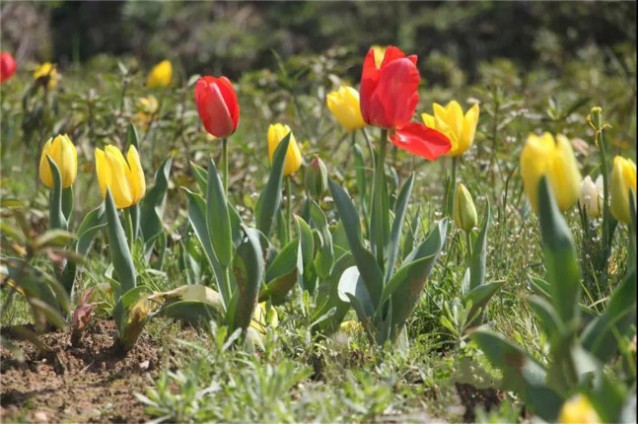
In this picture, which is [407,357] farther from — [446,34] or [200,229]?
[446,34]

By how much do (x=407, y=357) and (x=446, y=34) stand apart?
626cm

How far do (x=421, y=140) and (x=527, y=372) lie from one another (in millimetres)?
592

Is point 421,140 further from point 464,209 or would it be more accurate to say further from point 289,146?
Result: point 289,146

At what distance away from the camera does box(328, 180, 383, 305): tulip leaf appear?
7.93 ft

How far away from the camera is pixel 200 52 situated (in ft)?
27.7

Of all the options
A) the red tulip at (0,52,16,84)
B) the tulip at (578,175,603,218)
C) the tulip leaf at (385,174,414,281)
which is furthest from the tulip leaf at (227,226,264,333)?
the red tulip at (0,52,16,84)

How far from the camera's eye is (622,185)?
2.09m

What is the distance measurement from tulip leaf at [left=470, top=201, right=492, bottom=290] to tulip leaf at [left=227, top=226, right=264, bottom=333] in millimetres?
562

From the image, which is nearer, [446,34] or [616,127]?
[616,127]

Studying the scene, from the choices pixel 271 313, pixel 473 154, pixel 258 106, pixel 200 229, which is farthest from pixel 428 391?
pixel 258 106

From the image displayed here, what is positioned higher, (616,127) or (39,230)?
(616,127)

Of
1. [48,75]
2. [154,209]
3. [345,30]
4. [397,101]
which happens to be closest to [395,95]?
[397,101]

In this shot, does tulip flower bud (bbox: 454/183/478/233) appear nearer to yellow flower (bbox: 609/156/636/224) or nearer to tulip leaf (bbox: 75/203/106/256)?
yellow flower (bbox: 609/156/636/224)

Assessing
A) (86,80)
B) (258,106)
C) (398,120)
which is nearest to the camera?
(398,120)
